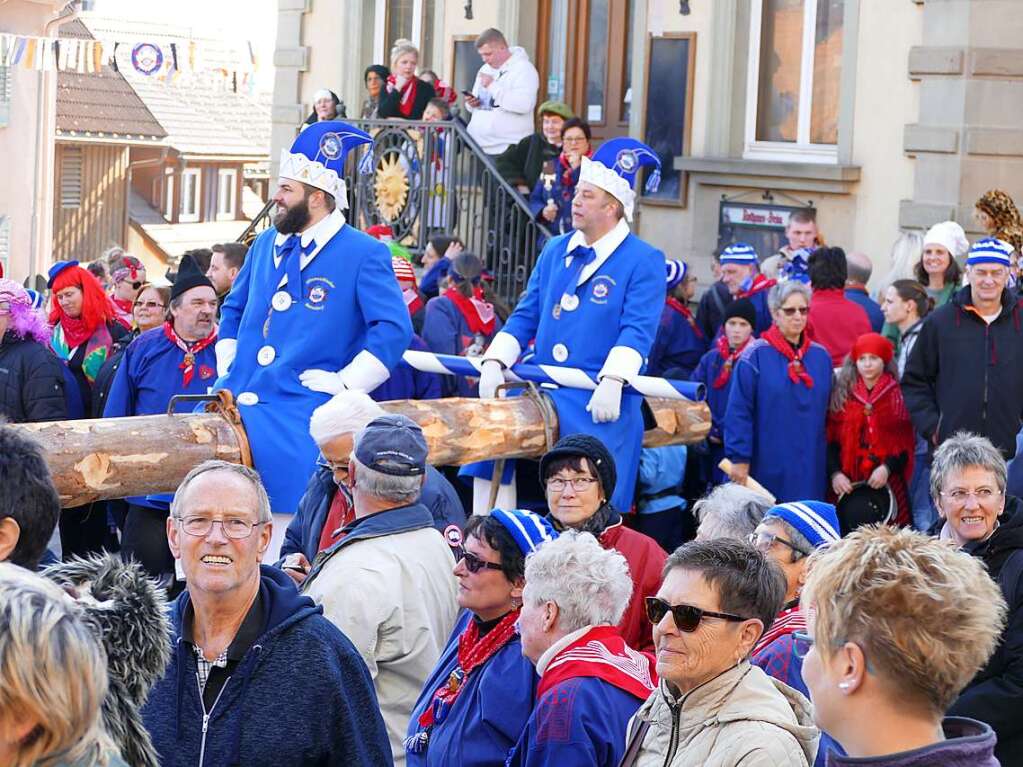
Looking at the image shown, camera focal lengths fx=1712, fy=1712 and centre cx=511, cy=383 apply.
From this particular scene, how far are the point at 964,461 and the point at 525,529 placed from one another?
1.57m

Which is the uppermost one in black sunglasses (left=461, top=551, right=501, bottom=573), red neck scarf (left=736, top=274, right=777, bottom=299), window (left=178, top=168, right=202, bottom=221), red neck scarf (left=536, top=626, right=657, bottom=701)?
window (left=178, top=168, right=202, bottom=221)

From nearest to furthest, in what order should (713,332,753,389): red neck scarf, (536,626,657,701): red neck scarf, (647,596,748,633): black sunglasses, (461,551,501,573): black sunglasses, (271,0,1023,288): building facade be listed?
(647,596,748,633): black sunglasses → (536,626,657,701): red neck scarf → (461,551,501,573): black sunglasses → (713,332,753,389): red neck scarf → (271,0,1023,288): building facade

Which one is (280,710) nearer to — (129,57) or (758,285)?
(758,285)

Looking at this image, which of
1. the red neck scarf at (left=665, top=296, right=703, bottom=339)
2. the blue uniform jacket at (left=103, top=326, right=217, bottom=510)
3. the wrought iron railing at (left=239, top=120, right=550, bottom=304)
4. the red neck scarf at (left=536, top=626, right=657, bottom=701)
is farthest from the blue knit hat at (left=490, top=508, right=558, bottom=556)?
the wrought iron railing at (left=239, top=120, right=550, bottom=304)

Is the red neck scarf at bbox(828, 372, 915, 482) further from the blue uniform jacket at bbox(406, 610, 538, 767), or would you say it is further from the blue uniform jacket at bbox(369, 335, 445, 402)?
the blue uniform jacket at bbox(406, 610, 538, 767)

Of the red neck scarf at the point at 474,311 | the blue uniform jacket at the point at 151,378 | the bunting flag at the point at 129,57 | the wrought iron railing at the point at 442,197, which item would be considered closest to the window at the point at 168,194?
the bunting flag at the point at 129,57

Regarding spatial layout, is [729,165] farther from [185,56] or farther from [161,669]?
[185,56]

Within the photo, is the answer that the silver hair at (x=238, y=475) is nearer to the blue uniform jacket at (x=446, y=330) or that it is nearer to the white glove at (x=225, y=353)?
the white glove at (x=225, y=353)

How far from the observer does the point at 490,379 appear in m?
7.61

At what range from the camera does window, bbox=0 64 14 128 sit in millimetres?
25625

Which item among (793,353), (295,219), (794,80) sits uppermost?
Result: (794,80)

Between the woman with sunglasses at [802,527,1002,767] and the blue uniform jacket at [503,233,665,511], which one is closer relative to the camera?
the woman with sunglasses at [802,527,1002,767]

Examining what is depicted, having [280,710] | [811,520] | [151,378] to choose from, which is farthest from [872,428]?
[280,710]

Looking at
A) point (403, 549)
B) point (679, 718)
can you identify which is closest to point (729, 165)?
point (403, 549)
